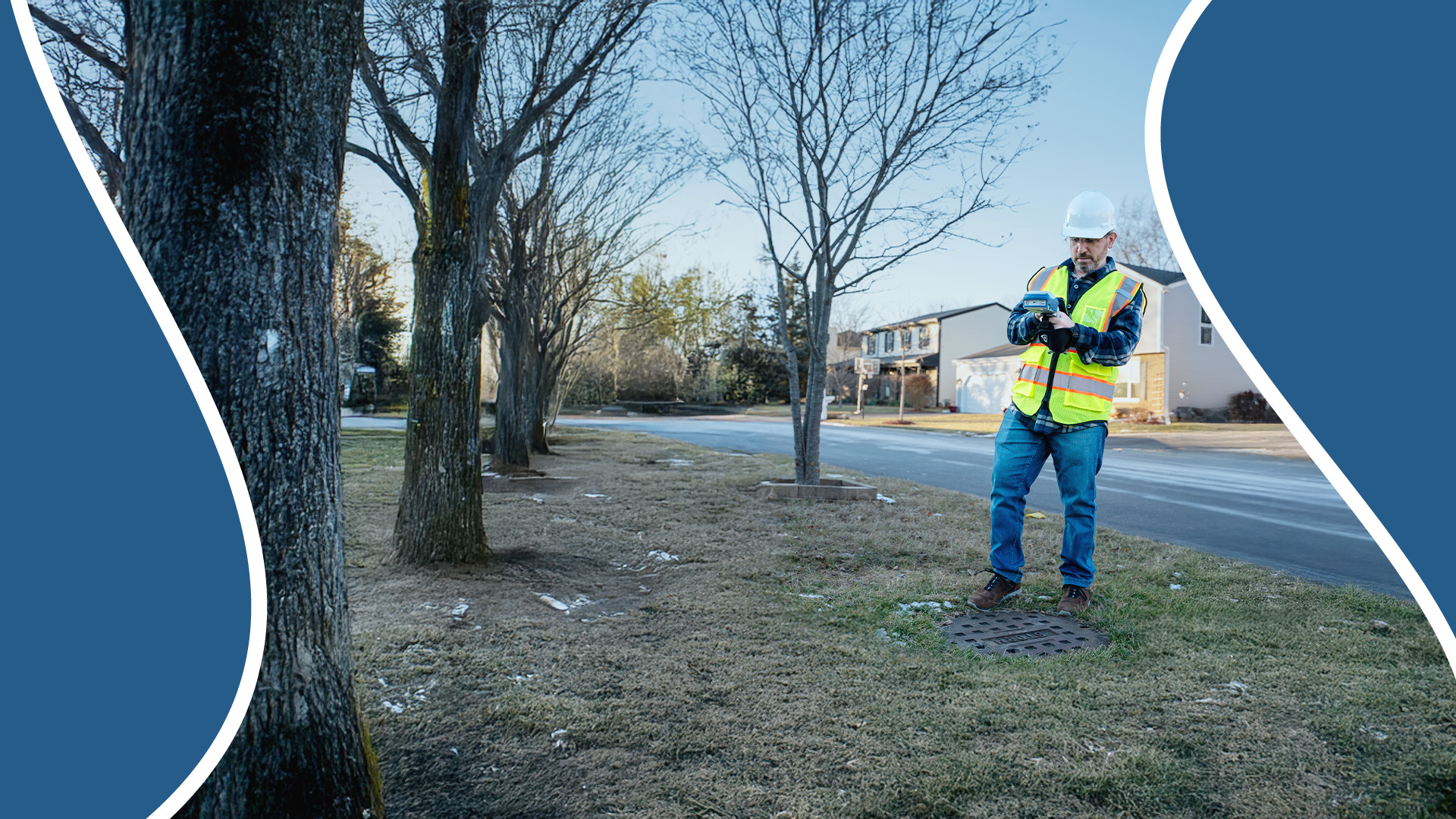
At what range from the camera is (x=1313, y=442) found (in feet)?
6.02

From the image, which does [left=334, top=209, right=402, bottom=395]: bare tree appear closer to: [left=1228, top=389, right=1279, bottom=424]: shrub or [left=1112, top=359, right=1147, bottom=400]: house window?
[left=1112, top=359, right=1147, bottom=400]: house window

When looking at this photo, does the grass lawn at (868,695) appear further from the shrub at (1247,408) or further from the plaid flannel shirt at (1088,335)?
the shrub at (1247,408)

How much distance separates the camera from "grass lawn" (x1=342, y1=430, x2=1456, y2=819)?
237 cm

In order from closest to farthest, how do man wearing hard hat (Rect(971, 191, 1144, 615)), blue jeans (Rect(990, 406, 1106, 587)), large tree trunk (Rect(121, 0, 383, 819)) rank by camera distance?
large tree trunk (Rect(121, 0, 383, 819))
man wearing hard hat (Rect(971, 191, 1144, 615))
blue jeans (Rect(990, 406, 1106, 587))

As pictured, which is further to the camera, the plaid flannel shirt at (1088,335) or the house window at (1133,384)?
the house window at (1133,384)

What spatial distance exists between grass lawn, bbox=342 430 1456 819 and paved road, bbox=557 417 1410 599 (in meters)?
1.10

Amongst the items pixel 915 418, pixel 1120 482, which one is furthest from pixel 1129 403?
pixel 1120 482

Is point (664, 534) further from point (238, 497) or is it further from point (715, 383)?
point (715, 383)

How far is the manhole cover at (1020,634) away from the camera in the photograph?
147 inches

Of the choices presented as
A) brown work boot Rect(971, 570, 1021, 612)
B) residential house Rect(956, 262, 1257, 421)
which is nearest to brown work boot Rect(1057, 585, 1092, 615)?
brown work boot Rect(971, 570, 1021, 612)

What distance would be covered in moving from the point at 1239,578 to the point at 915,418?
30941 mm

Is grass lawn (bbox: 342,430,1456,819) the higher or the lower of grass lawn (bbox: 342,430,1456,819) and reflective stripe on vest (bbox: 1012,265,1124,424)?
the lower

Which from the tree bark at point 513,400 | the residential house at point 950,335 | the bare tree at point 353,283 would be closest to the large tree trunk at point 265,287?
the tree bark at point 513,400

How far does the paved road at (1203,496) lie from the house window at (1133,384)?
33.2 feet
